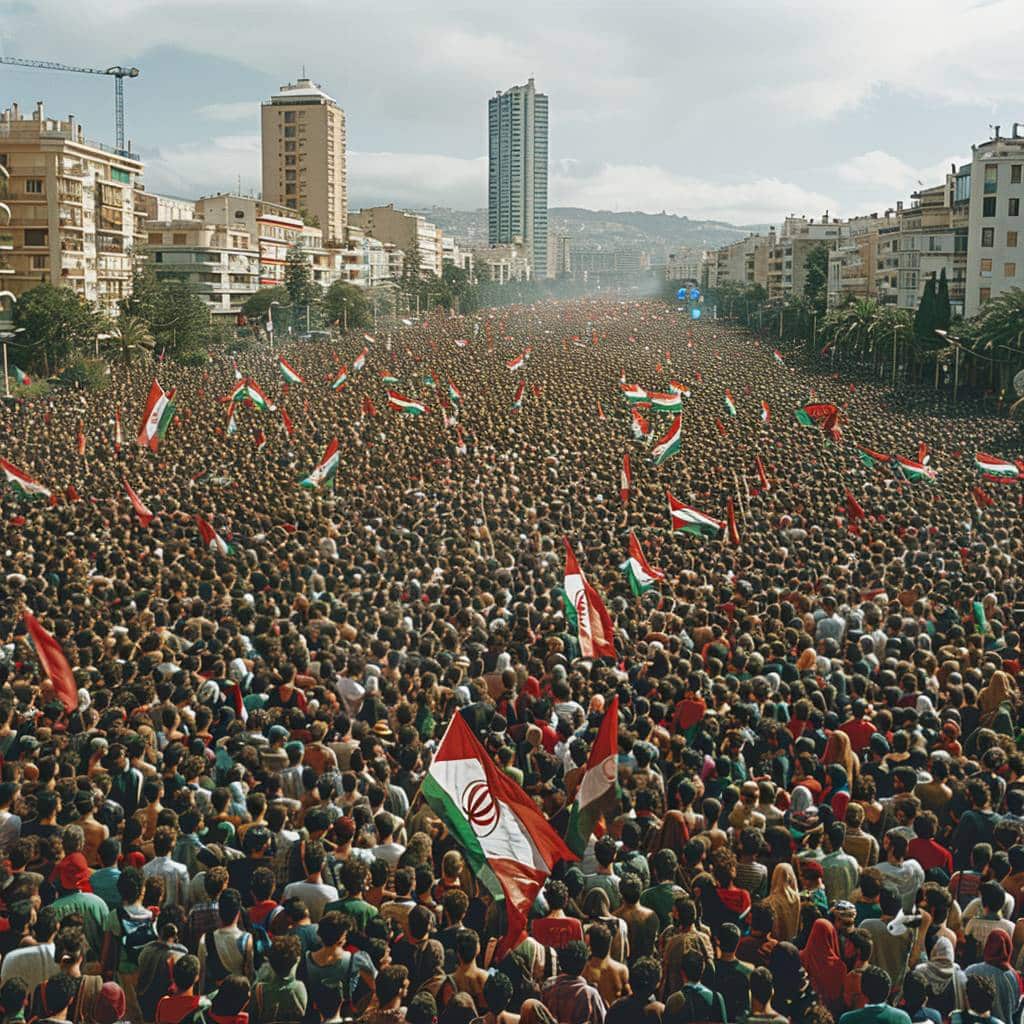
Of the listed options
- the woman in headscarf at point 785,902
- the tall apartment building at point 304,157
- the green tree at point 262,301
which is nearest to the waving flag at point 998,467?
the woman in headscarf at point 785,902

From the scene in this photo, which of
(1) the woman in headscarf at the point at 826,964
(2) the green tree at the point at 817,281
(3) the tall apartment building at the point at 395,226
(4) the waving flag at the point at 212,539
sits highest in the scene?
(3) the tall apartment building at the point at 395,226

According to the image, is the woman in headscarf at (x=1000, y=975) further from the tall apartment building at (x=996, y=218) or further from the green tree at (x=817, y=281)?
the green tree at (x=817, y=281)

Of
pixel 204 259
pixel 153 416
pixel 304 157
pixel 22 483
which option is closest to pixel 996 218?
pixel 204 259

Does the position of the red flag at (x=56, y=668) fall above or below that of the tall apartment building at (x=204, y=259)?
below

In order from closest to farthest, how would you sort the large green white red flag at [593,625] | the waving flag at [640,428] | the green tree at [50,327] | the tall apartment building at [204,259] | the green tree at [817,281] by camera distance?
the large green white red flag at [593,625], the waving flag at [640,428], the green tree at [50,327], the tall apartment building at [204,259], the green tree at [817,281]

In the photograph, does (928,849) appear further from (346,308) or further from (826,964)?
(346,308)
